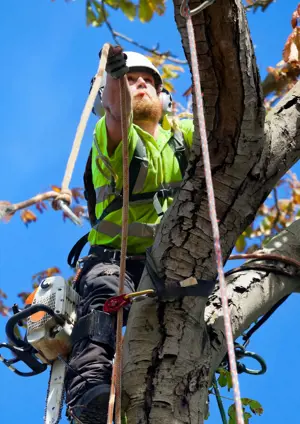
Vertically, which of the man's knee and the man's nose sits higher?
the man's nose

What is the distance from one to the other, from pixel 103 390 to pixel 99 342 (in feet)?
1.03

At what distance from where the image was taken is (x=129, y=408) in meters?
2.89

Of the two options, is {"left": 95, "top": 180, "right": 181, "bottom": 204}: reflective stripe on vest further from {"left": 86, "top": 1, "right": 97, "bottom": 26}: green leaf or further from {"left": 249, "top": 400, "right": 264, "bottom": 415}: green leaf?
{"left": 86, "top": 1, "right": 97, "bottom": 26}: green leaf

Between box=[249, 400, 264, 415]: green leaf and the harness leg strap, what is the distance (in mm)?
811

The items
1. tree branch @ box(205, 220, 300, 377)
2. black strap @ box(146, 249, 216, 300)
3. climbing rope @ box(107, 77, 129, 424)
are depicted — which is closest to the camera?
climbing rope @ box(107, 77, 129, 424)

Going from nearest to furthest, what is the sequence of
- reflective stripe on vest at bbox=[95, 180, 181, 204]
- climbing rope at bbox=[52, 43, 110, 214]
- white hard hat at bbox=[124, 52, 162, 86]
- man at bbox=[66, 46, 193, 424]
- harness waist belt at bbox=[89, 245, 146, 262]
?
climbing rope at bbox=[52, 43, 110, 214], man at bbox=[66, 46, 193, 424], reflective stripe on vest at bbox=[95, 180, 181, 204], harness waist belt at bbox=[89, 245, 146, 262], white hard hat at bbox=[124, 52, 162, 86]

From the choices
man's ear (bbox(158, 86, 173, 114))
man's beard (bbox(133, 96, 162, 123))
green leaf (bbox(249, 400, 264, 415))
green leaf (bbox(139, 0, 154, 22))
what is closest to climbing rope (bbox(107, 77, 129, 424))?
green leaf (bbox(249, 400, 264, 415))

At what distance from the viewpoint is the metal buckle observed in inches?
106

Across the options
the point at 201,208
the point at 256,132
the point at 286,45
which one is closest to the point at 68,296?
the point at 201,208

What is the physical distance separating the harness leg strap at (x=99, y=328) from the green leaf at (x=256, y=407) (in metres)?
0.81

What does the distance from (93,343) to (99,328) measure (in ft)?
0.22

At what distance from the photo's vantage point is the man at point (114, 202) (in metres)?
3.36

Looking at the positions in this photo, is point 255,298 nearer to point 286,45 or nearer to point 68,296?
point 68,296

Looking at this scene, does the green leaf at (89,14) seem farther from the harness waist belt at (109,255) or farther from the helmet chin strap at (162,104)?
the harness waist belt at (109,255)
